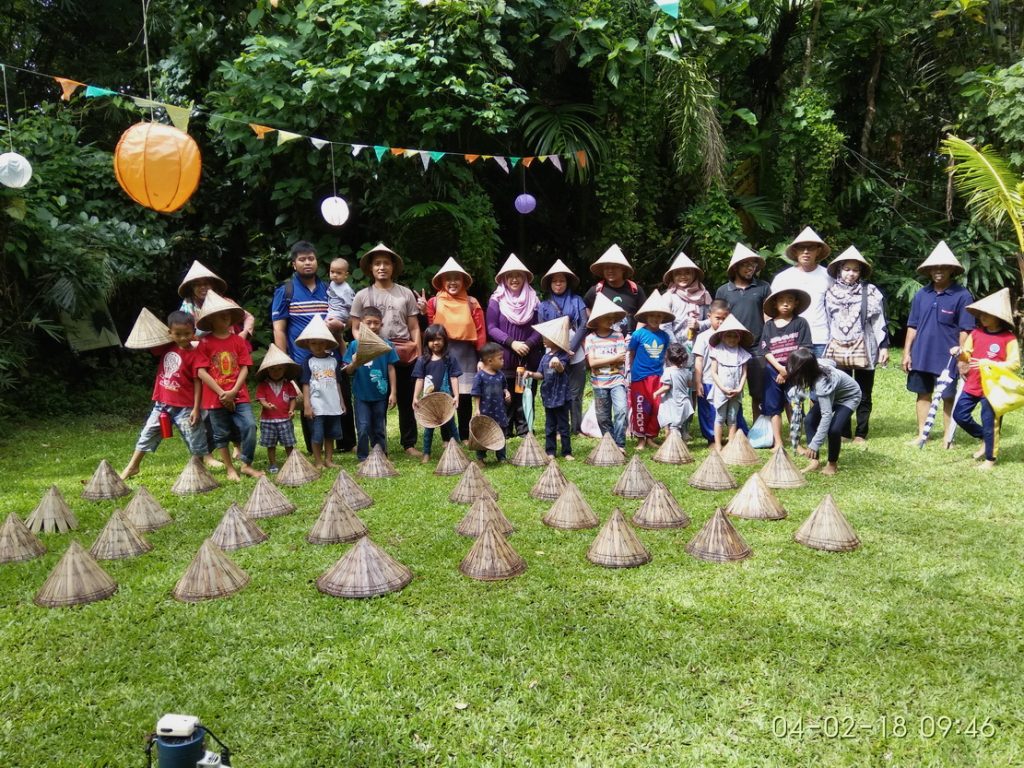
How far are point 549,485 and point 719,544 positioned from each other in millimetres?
1760

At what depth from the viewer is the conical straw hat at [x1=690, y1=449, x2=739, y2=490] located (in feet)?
20.0

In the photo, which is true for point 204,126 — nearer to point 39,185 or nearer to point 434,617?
point 39,185

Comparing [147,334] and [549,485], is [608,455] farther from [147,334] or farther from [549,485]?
[147,334]

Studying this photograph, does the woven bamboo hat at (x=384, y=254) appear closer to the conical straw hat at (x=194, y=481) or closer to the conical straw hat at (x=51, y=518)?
the conical straw hat at (x=194, y=481)

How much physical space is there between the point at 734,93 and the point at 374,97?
23.9ft

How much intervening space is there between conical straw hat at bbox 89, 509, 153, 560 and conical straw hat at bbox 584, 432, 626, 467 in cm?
393

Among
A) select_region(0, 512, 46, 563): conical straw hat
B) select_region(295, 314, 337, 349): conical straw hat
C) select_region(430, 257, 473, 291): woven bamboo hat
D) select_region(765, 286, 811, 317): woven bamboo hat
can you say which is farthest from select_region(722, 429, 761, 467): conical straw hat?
select_region(0, 512, 46, 563): conical straw hat

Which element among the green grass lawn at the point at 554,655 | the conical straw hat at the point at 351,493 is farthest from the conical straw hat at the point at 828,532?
the conical straw hat at the point at 351,493

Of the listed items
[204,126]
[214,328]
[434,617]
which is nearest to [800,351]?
[434,617]

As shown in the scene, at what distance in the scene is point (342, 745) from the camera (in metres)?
2.90

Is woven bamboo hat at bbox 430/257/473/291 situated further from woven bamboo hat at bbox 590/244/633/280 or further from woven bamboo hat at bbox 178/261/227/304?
woven bamboo hat at bbox 178/261/227/304

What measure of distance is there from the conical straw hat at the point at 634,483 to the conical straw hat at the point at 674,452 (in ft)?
3.27

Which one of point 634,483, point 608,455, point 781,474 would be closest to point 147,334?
point 608,455

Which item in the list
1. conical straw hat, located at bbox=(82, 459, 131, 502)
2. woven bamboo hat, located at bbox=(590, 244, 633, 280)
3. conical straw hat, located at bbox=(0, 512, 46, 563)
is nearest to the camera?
conical straw hat, located at bbox=(0, 512, 46, 563)
